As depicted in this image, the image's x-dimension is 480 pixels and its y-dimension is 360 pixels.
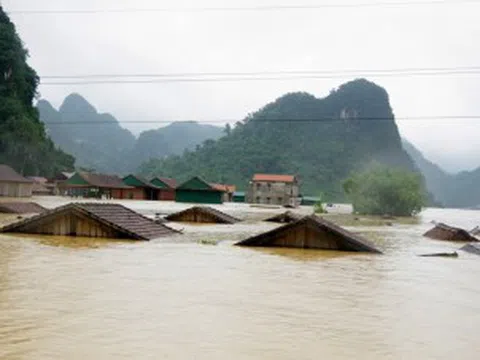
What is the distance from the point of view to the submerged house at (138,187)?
7975 centimetres

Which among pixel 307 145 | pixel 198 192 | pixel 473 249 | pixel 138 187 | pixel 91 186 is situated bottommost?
pixel 473 249

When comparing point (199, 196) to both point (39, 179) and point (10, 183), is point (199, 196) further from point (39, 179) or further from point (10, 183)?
point (10, 183)

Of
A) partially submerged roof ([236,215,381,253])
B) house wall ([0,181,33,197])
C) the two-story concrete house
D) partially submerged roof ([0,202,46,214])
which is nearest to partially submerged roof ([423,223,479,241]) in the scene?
partially submerged roof ([236,215,381,253])

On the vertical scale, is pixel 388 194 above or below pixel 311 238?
above

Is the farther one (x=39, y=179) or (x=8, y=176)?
(x=39, y=179)

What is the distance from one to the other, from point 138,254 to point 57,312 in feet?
22.6

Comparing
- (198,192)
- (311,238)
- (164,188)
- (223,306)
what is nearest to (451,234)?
(311,238)

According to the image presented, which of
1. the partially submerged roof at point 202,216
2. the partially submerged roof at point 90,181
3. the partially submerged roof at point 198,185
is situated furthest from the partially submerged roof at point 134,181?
the partially submerged roof at point 202,216

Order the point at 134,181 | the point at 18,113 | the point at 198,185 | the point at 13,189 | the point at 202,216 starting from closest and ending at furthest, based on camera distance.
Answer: the point at 202,216, the point at 13,189, the point at 18,113, the point at 198,185, the point at 134,181

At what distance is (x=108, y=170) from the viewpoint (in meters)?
163

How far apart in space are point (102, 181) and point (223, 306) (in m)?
67.8

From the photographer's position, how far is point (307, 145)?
5556 inches

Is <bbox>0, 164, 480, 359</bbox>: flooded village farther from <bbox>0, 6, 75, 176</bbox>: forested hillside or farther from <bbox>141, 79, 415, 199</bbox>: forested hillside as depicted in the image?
<bbox>141, 79, 415, 199</bbox>: forested hillside

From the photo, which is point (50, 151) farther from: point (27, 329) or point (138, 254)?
point (27, 329)
